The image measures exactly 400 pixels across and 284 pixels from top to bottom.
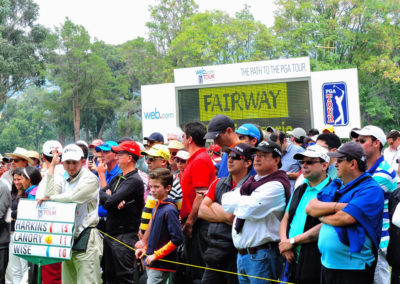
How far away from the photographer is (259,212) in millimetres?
4676

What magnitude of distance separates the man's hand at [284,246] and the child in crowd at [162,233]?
46.0 inches

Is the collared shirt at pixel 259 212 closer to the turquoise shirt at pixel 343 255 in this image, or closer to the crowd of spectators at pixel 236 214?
the crowd of spectators at pixel 236 214

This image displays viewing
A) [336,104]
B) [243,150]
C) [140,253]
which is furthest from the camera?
[336,104]

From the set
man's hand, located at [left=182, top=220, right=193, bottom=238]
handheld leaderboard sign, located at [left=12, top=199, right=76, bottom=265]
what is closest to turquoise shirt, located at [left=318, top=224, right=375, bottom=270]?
man's hand, located at [left=182, top=220, right=193, bottom=238]

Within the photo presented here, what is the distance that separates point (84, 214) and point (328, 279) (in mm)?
3065

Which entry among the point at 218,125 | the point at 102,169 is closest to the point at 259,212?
the point at 218,125

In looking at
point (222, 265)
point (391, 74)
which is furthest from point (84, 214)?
point (391, 74)

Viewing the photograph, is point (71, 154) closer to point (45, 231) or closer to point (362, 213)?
point (45, 231)

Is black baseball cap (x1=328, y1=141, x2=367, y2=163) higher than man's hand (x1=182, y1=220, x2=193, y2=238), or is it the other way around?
black baseball cap (x1=328, y1=141, x2=367, y2=163)

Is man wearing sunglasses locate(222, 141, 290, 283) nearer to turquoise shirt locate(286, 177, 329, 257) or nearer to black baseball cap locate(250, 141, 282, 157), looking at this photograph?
black baseball cap locate(250, 141, 282, 157)

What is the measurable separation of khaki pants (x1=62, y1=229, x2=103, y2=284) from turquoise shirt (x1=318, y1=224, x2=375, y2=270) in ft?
9.43

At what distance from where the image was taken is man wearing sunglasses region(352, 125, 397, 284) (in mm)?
4957

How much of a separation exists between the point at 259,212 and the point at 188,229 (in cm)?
113

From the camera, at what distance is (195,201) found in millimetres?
5453
